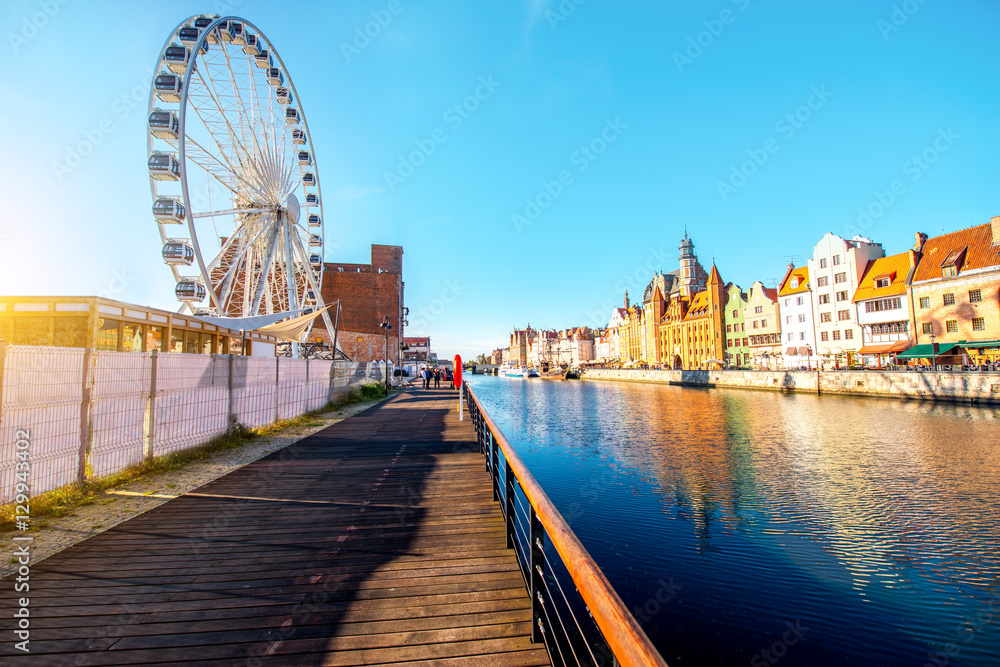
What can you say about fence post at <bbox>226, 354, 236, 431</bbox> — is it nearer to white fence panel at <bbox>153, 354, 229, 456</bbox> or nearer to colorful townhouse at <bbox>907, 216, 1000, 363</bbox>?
white fence panel at <bbox>153, 354, 229, 456</bbox>

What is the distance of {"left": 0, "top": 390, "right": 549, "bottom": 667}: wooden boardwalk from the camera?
10.3 ft

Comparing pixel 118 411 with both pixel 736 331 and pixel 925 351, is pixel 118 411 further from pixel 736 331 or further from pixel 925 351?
pixel 736 331

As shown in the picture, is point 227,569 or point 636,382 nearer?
point 227,569

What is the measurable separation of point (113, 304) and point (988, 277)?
49.0m

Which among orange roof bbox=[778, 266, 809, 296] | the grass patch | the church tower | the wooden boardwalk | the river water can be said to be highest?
the church tower

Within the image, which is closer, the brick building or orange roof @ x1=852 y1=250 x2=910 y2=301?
orange roof @ x1=852 y1=250 x2=910 y2=301

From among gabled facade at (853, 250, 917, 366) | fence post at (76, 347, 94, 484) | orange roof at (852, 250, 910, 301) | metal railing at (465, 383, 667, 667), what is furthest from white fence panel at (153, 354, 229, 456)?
orange roof at (852, 250, 910, 301)

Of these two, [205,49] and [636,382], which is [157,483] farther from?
[636,382]

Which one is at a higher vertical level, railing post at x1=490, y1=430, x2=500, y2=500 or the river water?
railing post at x1=490, y1=430, x2=500, y2=500

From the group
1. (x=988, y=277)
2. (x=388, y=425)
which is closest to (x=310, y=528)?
(x=388, y=425)

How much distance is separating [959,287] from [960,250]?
11.1ft

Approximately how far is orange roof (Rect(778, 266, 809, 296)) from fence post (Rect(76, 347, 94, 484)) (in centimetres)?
6007

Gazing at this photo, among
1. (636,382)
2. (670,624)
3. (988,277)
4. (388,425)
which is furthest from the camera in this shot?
(636,382)

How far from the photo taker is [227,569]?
440cm
